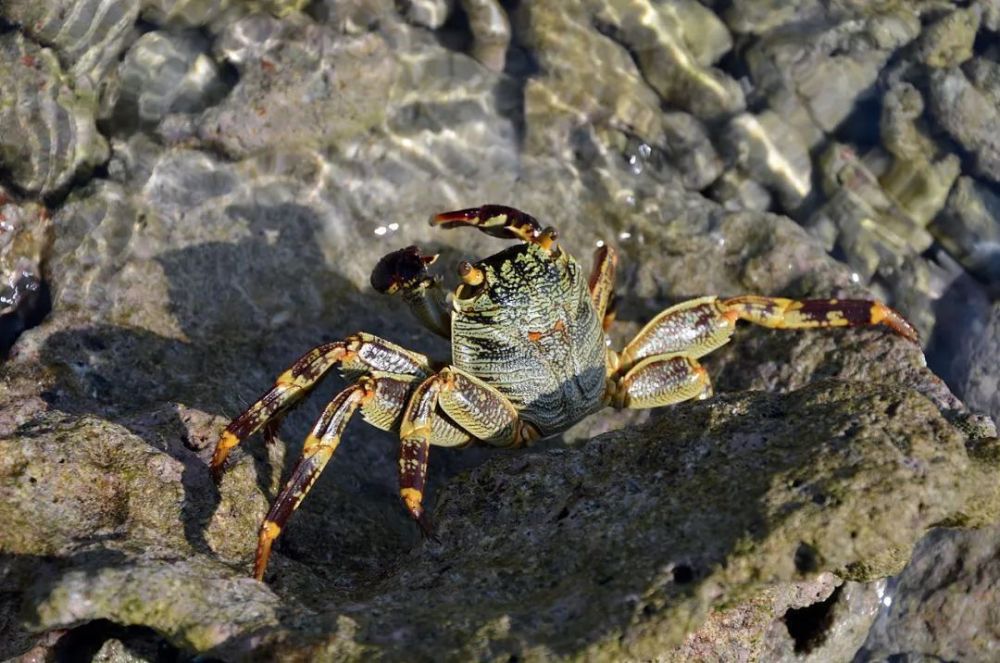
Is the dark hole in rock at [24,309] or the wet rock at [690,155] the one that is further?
the wet rock at [690,155]

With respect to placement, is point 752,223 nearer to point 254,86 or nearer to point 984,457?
point 984,457

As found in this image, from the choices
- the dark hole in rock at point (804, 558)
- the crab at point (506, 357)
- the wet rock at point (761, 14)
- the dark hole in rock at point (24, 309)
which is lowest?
the dark hole in rock at point (24, 309)

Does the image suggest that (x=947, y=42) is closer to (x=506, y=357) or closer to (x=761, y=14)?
(x=761, y=14)

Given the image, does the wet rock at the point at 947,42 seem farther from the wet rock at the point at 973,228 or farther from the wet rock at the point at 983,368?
the wet rock at the point at 983,368

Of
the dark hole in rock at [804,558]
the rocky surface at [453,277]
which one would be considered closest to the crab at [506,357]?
the rocky surface at [453,277]

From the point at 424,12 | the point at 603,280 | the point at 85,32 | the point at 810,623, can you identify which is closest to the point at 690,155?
the point at 603,280

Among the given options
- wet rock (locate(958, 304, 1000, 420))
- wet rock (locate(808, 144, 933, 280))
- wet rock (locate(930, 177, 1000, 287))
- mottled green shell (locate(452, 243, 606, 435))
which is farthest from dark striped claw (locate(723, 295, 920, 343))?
wet rock (locate(930, 177, 1000, 287))

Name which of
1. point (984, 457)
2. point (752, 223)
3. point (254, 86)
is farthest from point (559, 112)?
point (984, 457)
